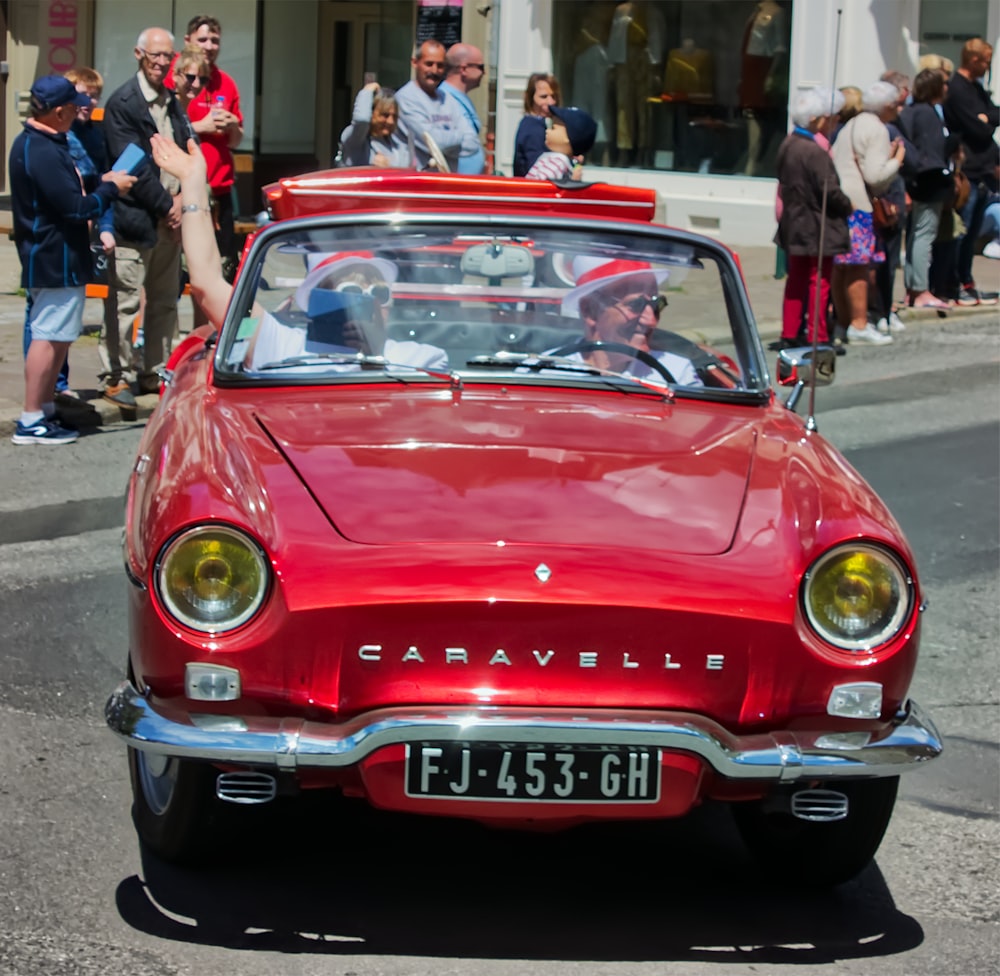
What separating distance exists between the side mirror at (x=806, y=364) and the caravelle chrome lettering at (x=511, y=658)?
69.7 inches

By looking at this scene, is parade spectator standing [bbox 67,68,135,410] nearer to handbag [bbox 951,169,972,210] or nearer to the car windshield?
the car windshield

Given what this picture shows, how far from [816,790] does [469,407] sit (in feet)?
4.38

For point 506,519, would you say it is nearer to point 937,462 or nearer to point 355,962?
point 355,962

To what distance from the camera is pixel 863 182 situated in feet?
43.6

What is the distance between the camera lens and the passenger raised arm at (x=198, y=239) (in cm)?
595

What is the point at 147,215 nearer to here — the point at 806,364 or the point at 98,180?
the point at 98,180

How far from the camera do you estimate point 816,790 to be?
12.4 ft

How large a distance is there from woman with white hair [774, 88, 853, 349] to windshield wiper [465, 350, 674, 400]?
7903mm

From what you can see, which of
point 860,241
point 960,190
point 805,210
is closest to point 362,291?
point 805,210

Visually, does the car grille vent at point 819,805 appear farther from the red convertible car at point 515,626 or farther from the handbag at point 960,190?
the handbag at point 960,190

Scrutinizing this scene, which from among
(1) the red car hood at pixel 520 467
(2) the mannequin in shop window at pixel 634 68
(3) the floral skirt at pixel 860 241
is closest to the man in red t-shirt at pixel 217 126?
(3) the floral skirt at pixel 860 241

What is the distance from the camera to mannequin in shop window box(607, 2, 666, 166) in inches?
827

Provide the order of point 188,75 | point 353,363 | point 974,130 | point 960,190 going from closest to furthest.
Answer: point 353,363 → point 188,75 → point 960,190 → point 974,130

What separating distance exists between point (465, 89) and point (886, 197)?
348cm
